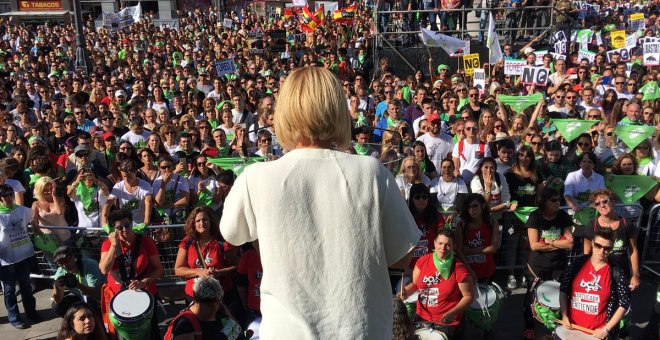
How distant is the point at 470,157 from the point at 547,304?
2.72 metres

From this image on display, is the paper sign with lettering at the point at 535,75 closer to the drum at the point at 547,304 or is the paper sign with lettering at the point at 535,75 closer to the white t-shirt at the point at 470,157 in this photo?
the white t-shirt at the point at 470,157

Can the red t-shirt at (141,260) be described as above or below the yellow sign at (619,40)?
below

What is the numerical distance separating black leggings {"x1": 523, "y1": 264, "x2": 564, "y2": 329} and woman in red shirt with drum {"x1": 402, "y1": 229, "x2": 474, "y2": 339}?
680mm

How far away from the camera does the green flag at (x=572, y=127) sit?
7.37m

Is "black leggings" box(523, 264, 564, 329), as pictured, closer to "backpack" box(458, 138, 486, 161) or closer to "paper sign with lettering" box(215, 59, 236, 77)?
"backpack" box(458, 138, 486, 161)

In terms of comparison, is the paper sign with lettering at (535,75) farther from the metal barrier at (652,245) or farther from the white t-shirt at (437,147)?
the metal barrier at (652,245)

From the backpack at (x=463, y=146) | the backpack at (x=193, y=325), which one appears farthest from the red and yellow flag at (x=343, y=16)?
the backpack at (x=193, y=325)

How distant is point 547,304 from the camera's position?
4883 mm

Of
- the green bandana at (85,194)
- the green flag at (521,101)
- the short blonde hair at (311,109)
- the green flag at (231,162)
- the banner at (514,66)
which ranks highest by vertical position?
the short blonde hair at (311,109)

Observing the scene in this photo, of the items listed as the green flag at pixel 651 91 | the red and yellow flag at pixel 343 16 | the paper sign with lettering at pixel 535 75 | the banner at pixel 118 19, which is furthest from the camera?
the banner at pixel 118 19

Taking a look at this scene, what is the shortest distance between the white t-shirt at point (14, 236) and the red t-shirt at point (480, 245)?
4.08 metres

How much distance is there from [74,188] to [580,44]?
14.1 metres

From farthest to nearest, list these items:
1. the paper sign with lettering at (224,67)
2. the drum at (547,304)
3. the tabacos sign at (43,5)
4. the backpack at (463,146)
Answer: the tabacos sign at (43,5)
the paper sign with lettering at (224,67)
the backpack at (463,146)
the drum at (547,304)

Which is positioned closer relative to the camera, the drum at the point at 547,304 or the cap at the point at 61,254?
the drum at the point at 547,304
